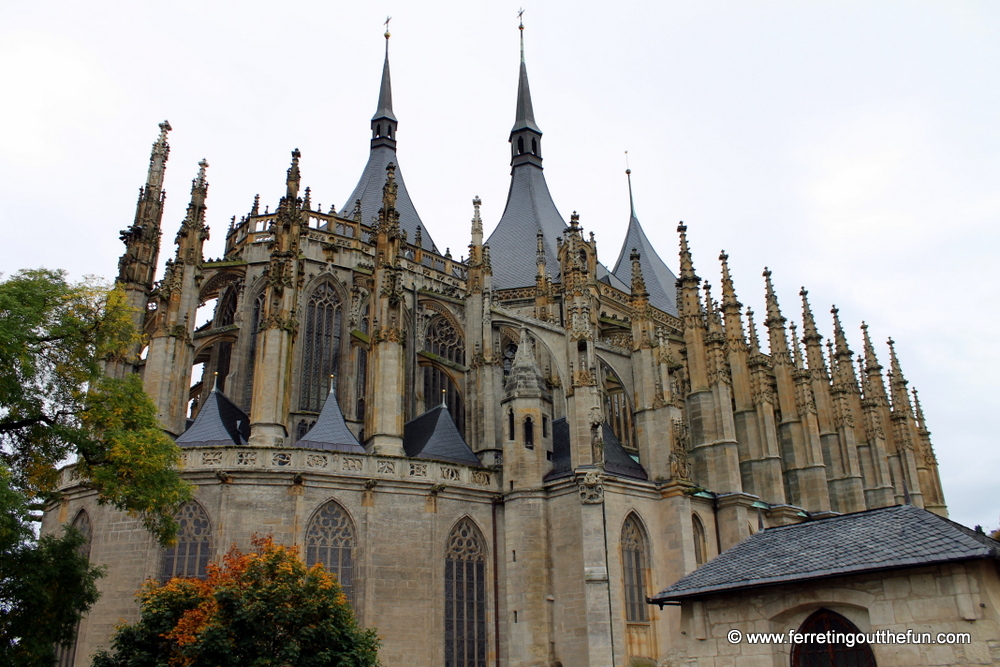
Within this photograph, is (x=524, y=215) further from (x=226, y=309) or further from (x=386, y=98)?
(x=226, y=309)

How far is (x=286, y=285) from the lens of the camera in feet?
88.9

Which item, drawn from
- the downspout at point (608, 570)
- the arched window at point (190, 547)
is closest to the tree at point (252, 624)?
the arched window at point (190, 547)

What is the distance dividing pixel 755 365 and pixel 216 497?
22542 mm

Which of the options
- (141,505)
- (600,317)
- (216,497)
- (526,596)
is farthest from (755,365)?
(141,505)

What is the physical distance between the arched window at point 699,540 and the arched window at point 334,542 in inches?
475

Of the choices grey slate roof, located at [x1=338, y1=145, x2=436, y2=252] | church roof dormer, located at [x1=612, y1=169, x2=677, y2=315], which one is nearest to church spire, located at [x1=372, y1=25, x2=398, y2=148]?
grey slate roof, located at [x1=338, y1=145, x2=436, y2=252]

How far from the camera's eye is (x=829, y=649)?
12.6 meters

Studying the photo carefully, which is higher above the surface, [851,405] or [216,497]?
[851,405]

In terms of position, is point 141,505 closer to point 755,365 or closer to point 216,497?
point 216,497

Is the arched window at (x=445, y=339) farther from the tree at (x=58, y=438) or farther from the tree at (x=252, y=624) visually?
the tree at (x=58, y=438)

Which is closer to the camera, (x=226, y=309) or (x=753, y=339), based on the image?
(x=226, y=309)

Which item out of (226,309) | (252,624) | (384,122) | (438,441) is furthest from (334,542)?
(384,122)

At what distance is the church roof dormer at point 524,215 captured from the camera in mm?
45250

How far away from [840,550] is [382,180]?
36.8 meters
